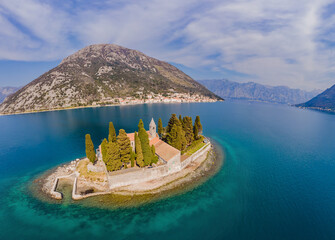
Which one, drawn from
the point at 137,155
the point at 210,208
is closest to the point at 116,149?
the point at 137,155

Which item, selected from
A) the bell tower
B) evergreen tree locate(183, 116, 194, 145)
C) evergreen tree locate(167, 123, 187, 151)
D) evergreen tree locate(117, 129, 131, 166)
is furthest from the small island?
evergreen tree locate(183, 116, 194, 145)

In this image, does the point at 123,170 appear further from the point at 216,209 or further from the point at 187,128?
the point at 187,128

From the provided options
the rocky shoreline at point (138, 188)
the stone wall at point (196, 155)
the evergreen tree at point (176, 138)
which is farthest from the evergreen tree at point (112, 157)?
the stone wall at point (196, 155)

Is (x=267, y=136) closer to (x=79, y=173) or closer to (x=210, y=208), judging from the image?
(x=210, y=208)

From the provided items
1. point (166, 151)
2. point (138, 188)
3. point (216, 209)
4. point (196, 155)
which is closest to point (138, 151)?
point (166, 151)

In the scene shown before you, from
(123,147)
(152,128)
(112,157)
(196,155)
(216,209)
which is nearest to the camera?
(216,209)

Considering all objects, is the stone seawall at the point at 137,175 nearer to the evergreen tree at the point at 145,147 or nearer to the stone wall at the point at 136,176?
the stone wall at the point at 136,176

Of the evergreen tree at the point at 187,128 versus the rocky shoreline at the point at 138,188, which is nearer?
the rocky shoreline at the point at 138,188

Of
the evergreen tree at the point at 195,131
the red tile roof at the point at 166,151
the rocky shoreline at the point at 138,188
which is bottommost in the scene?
the rocky shoreline at the point at 138,188

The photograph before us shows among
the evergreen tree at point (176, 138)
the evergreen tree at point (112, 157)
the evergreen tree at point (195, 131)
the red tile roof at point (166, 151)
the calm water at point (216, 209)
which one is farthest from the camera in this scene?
the evergreen tree at point (195, 131)
